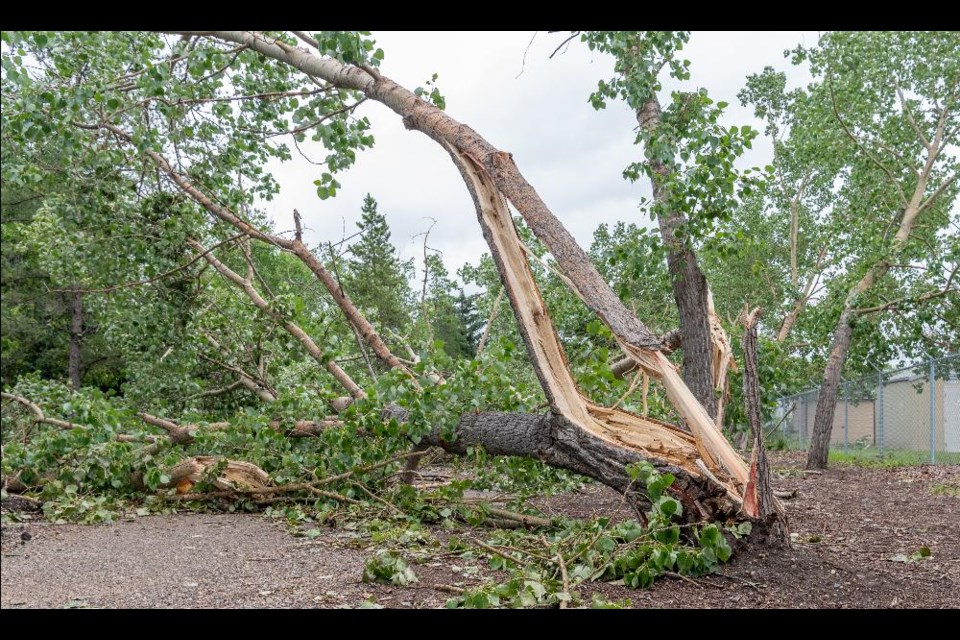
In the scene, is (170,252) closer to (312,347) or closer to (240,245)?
(240,245)

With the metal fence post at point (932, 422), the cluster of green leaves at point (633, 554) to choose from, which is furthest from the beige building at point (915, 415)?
the cluster of green leaves at point (633, 554)

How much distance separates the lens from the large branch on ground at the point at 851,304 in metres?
10.2

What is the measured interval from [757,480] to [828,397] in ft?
24.4

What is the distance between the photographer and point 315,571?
3.81m

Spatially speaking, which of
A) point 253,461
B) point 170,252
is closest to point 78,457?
point 253,461

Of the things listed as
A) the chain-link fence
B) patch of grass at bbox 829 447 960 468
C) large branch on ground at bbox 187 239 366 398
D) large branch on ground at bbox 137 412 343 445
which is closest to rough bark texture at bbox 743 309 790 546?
large branch on ground at bbox 137 412 343 445

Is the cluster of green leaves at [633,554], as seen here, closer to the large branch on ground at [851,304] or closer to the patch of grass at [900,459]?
the large branch on ground at [851,304]

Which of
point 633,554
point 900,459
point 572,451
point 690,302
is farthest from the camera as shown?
point 900,459

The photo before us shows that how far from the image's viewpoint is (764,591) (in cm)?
348

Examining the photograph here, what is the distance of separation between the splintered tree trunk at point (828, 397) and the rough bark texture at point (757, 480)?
22.7 ft

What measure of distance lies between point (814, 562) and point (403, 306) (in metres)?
18.8

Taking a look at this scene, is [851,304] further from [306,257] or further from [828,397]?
[306,257]

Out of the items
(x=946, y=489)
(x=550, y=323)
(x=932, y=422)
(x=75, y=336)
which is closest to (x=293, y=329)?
(x=550, y=323)

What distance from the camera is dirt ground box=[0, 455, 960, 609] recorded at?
326 cm
